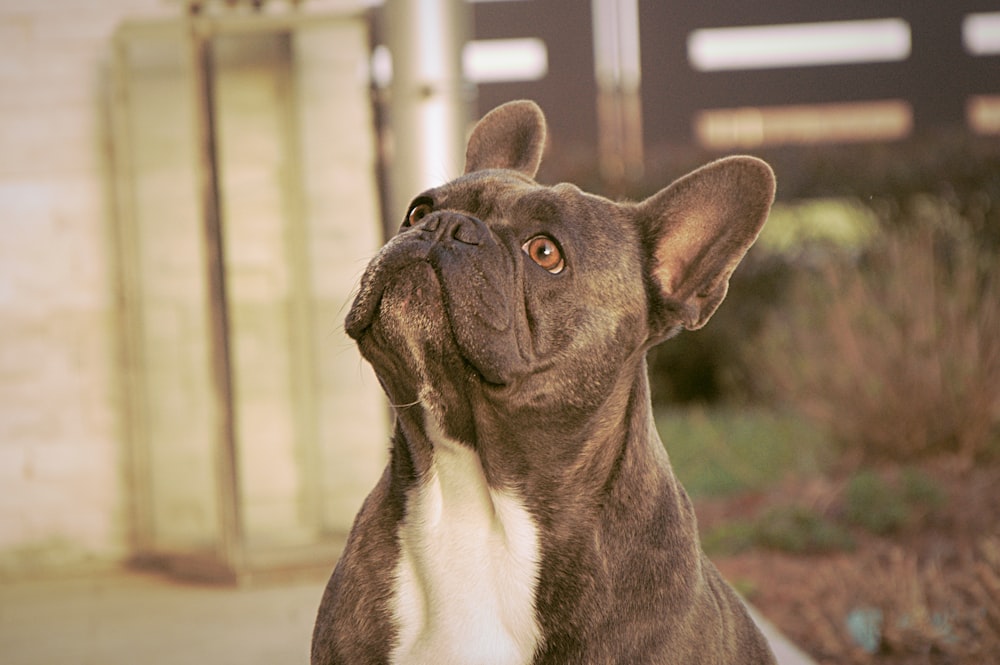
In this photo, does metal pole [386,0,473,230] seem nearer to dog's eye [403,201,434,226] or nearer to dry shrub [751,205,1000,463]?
dog's eye [403,201,434,226]

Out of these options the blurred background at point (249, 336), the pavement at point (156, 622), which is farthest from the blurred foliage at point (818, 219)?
the pavement at point (156, 622)

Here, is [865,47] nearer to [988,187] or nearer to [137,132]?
[988,187]

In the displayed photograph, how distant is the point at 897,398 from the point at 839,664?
2.73 m

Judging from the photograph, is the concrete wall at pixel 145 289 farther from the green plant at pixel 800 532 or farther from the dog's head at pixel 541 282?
the dog's head at pixel 541 282

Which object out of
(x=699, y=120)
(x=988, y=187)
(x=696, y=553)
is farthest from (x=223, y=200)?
(x=699, y=120)

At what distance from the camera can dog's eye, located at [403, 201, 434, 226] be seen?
116 inches

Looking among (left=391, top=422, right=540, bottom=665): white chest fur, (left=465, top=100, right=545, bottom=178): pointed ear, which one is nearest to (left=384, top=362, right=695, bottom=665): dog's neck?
(left=391, top=422, right=540, bottom=665): white chest fur

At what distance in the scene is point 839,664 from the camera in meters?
4.64

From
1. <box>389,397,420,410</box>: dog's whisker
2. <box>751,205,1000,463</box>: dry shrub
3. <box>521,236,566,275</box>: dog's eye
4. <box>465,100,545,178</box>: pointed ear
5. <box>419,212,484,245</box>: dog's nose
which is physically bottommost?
<box>751,205,1000,463</box>: dry shrub

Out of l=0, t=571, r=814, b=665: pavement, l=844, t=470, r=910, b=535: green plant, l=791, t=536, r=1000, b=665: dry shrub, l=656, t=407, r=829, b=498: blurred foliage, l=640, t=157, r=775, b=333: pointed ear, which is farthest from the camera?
l=656, t=407, r=829, b=498: blurred foliage

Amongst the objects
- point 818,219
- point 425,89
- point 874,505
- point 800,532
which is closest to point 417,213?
point 425,89

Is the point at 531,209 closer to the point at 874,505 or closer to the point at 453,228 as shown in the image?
the point at 453,228

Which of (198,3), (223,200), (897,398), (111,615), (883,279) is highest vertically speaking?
(198,3)

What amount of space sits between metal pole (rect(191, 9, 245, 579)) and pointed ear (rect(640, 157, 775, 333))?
3.73 metres
